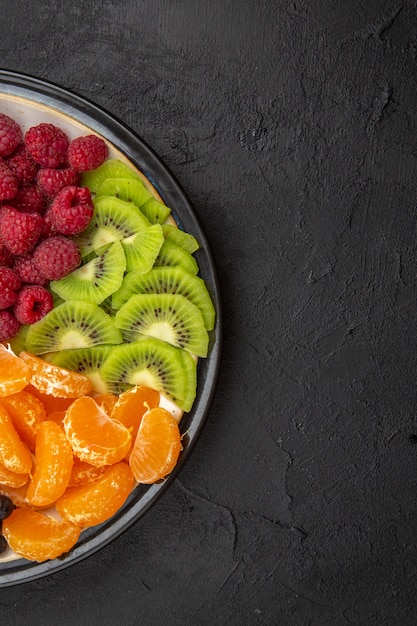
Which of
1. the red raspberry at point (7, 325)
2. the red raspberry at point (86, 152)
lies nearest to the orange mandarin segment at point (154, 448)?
the red raspberry at point (7, 325)

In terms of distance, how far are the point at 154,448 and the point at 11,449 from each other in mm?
317

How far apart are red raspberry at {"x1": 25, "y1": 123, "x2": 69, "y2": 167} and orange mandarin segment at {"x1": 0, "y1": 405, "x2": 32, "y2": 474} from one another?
0.58 meters

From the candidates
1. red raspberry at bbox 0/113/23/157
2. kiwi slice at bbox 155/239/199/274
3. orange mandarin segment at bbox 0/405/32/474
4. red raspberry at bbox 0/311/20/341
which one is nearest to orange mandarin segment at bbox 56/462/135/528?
orange mandarin segment at bbox 0/405/32/474

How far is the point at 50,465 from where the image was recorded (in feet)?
4.95

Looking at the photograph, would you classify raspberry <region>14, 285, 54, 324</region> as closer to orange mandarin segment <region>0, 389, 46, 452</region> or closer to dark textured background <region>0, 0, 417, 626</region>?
orange mandarin segment <region>0, 389, 46, 452</region>

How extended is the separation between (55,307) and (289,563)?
92cm

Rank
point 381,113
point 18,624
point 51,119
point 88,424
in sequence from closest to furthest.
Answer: point 88,424, point 51,119, point 381,113, point 18,624

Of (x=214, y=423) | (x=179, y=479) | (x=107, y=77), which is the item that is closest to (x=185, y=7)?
(x=107, y=77)

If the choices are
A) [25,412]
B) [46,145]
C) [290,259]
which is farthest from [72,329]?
[290,259]

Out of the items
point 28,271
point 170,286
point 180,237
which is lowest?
point 28,271

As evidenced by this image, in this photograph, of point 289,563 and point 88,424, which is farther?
point 289,563

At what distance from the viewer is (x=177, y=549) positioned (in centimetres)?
183

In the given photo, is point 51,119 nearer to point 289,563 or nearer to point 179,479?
point 179,479

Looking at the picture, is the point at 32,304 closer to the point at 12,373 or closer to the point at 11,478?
the point at 12,373
